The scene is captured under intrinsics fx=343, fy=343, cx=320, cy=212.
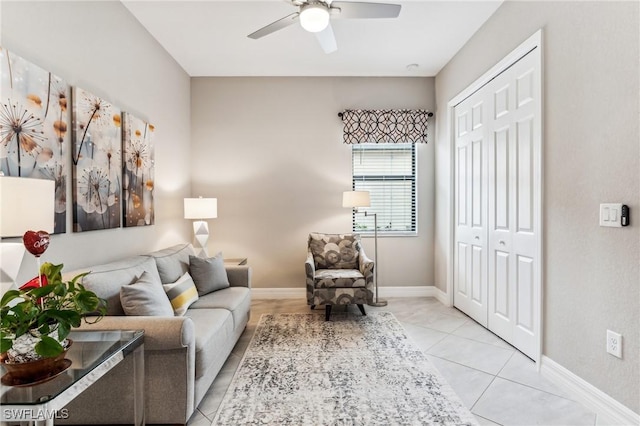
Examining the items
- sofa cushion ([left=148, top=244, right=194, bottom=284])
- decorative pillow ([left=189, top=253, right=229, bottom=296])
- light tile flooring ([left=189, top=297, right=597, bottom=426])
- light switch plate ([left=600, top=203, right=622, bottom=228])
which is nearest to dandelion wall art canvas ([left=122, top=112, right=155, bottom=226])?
sofa cushion ([left=148, top=244, right=194, bottom=284])

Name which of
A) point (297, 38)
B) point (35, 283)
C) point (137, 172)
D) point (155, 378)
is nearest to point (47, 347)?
point (35, 283)

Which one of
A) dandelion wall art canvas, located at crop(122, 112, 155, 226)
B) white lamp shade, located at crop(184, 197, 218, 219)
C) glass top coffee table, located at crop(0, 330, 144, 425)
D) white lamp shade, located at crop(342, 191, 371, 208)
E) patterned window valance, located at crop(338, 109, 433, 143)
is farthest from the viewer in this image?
patterned window valance, located at crop(338, 109, 433, 143)

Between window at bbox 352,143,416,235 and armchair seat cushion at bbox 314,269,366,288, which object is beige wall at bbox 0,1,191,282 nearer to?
armchair seat cushion at bbox 314,269,366,288

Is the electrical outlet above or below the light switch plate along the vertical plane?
below

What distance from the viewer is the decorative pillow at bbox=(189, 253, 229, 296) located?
2943mm

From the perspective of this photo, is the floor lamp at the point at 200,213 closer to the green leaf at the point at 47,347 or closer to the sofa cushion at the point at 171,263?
the sofa cushion at the point at 171,263

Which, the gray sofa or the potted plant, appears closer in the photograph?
the potted plant

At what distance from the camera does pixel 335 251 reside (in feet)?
13.2

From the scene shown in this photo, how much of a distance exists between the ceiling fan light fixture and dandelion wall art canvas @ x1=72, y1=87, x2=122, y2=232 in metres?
1.57

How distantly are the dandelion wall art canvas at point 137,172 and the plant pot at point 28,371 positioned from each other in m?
1.75

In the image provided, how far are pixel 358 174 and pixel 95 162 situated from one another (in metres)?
2.96

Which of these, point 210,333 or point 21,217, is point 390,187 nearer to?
point 210,333

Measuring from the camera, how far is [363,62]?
4.00m

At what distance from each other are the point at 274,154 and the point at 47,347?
11.6 ft
